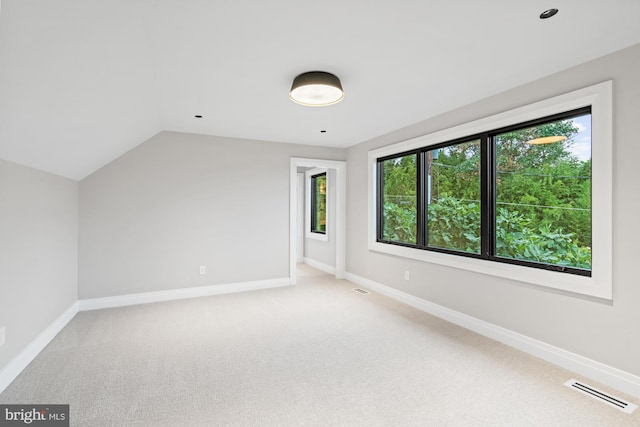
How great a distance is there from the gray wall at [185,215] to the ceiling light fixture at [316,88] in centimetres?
230

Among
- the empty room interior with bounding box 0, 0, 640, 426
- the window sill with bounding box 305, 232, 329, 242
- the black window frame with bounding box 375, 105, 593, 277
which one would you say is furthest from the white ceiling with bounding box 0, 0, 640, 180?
the window sill with bounding box 305, 232, 329, 242

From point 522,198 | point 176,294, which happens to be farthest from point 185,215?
point 522,198

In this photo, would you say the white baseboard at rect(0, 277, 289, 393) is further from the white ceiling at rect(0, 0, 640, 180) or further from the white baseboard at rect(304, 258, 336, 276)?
the white ceiling at rect(0, 0, 640, 180)

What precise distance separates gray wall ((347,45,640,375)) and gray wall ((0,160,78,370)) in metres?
3.94

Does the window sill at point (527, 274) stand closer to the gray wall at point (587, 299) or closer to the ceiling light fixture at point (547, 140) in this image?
the gray wall at point (587, 299)

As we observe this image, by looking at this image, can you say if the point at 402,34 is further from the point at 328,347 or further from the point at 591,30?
the point at 328,347

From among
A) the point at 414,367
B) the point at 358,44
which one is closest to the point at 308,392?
the point at 414,367

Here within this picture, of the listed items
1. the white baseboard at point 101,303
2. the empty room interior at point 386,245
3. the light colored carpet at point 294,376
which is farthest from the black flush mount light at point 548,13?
the white baseboard at point 101,303

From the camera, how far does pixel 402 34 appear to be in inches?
78.8

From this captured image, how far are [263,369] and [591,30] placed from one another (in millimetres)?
3299

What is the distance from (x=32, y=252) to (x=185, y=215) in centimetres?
187

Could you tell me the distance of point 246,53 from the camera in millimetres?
2229

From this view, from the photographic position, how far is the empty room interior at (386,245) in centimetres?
185

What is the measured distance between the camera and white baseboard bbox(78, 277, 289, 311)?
3871 millimetres
